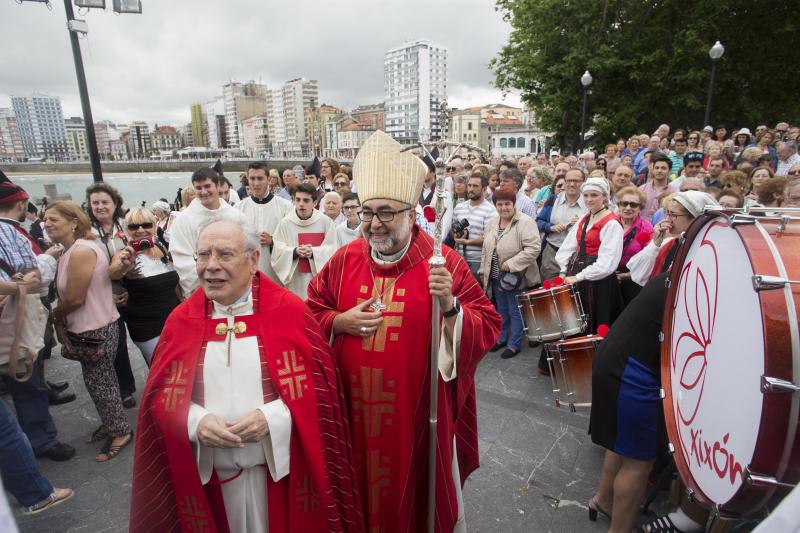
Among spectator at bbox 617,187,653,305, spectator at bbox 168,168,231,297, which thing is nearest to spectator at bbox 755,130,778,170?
spectator at bbox 617,187,653,305

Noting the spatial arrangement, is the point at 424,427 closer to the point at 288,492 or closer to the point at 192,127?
the point at 288,492

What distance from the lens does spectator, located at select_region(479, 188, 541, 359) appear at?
4.91 meters

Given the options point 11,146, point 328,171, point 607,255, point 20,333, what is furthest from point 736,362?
point 11,146

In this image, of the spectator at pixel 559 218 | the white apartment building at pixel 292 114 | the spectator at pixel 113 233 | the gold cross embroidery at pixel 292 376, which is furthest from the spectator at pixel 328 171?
the white apartment building at pixel 292 114

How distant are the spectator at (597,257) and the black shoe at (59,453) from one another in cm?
437

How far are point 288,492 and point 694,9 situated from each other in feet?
70.2

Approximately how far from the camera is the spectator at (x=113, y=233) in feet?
12.0

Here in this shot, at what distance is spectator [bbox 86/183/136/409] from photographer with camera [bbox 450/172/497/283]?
3576 mm

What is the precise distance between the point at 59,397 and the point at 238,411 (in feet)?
11.8

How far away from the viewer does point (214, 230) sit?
6.45ft

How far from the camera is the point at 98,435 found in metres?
3.74

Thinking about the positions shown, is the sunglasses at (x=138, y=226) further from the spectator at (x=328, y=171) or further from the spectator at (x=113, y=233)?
the spectator at (x=328, y=171)

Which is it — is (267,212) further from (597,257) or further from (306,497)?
(306,497)

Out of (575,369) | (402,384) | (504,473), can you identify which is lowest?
(504,473)
